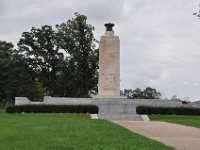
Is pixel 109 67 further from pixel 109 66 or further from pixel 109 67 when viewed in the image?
pixel 109 66

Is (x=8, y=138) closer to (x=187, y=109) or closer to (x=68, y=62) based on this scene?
(x=187, y=109)

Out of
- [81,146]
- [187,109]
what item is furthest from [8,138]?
[187,109]

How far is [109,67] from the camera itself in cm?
4172

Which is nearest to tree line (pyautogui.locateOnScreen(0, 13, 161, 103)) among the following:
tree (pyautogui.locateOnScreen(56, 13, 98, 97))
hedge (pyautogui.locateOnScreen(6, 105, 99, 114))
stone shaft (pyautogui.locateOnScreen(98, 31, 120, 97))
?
tree (pyautogui.locateOnScreen(56, 13, 98, 97))

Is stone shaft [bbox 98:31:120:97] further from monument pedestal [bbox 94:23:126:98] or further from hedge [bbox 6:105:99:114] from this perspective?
hedge [bbox 6:105:99:114]

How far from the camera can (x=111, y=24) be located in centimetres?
4209

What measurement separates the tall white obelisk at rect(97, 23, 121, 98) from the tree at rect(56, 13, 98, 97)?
14.9 metres

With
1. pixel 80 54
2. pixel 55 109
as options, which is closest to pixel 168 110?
pixel 55 109

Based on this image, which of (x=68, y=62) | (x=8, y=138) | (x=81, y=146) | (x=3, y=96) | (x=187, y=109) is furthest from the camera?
(x=3, y=96)

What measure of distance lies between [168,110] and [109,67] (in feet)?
24.9

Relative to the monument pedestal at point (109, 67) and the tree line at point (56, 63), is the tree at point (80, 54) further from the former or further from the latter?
the monument pedestal at point (109, 67)

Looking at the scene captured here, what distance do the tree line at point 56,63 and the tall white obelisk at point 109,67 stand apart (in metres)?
14.5

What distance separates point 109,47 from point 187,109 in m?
8.96

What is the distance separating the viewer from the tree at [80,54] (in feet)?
187
